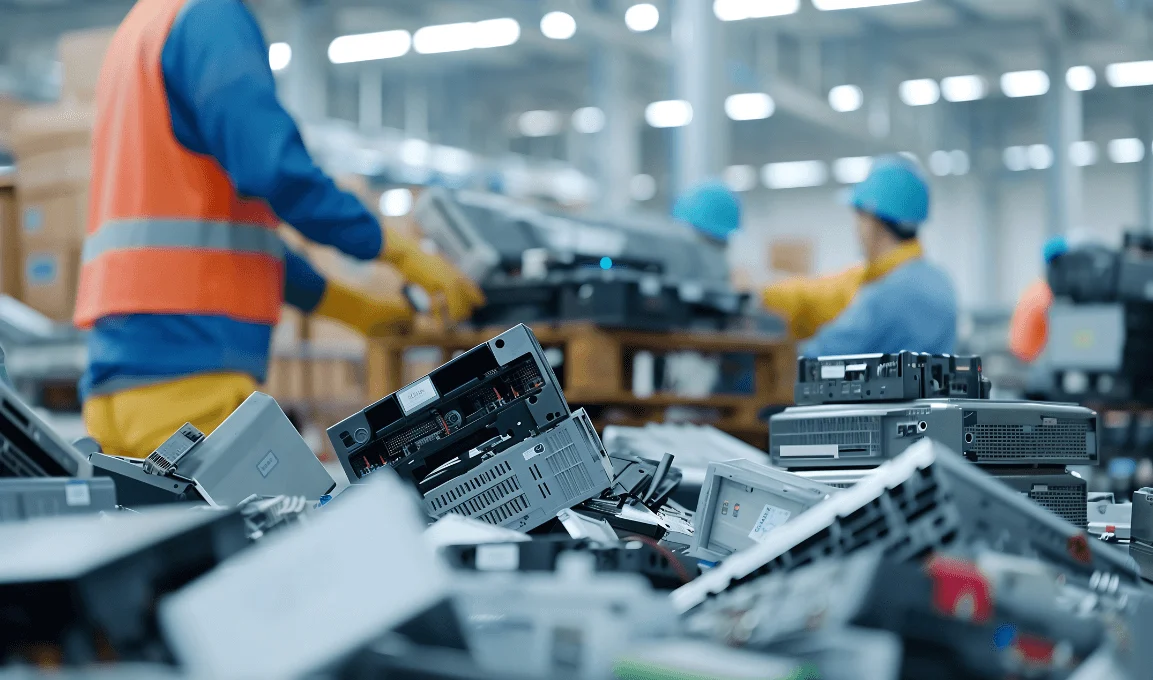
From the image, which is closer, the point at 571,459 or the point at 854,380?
the point at 571,459

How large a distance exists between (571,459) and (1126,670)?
2.79 feet

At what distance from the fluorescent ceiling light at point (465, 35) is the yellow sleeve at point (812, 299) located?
6.48 metres

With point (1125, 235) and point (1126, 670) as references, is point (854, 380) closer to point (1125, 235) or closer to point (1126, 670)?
point (1126, 670)

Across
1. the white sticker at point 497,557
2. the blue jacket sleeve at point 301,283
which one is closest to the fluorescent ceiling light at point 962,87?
the blue jacket sleeve at point 301,283

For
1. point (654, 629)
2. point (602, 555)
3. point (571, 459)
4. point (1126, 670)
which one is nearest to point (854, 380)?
point (571, 459)

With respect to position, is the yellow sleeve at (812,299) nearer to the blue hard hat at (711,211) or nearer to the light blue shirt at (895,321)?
the blue hard hat at (711,211)

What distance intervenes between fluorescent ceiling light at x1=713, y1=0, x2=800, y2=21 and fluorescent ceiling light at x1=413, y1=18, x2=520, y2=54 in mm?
1878

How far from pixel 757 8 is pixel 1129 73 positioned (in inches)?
216

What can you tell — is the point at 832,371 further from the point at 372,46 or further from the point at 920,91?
the point at 920,91

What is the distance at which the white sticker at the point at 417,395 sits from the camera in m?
1.94

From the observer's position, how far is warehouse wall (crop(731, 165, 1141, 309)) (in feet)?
55.9

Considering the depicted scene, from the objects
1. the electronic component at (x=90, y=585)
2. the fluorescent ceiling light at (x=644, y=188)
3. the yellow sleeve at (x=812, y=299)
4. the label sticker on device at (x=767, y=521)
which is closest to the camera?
the electronic component at (x=90, y=585)

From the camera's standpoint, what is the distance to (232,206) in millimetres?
2830

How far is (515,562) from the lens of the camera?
131 cm
